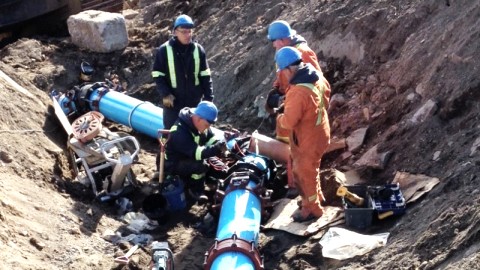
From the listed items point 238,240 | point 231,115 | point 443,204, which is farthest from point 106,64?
point 443,204

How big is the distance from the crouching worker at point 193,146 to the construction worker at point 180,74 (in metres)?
0.55

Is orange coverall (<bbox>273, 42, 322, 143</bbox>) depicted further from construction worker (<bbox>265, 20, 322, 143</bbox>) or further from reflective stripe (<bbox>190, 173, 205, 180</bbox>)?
reflective stripe (<bbox>190, 173, 205, 180</bbox>)

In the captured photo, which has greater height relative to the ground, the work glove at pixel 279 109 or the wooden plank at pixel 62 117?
the wooden plank at pixel 62 117

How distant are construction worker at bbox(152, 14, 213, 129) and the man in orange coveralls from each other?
152 centimetres

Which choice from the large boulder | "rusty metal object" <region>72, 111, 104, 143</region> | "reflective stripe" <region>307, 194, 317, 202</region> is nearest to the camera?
"reflective stripe" <region>307, 194, 317, 202</region>

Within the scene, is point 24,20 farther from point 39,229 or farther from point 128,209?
point 39,229

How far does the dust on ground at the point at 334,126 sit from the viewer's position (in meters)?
6.09

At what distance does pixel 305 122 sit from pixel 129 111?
11.1 ft

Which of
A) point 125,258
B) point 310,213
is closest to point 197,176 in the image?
point 310,213

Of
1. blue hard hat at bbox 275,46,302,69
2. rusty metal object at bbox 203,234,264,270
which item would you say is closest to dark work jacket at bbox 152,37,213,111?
blue hard hat at bbox 275,46,302,69

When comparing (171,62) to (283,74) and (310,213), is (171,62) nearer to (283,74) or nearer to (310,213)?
(283,74)

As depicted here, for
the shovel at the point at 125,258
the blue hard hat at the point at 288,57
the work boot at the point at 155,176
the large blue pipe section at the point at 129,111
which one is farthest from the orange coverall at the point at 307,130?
the large blue pipe section at the point at 129,111

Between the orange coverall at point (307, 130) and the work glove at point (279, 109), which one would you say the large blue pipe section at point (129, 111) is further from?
the orange coverall at point (307, 130)

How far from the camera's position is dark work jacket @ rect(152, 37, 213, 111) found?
8.05 m
